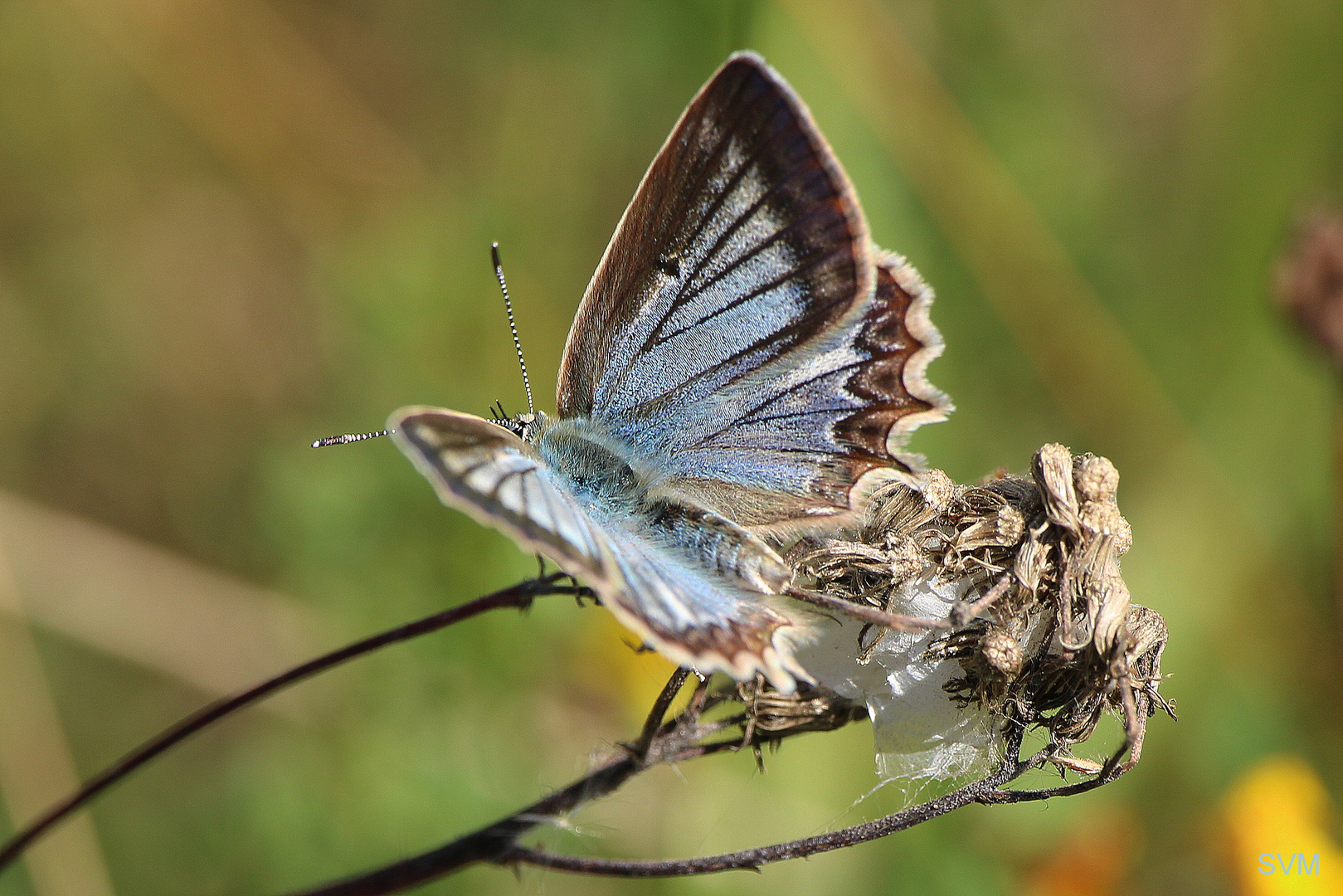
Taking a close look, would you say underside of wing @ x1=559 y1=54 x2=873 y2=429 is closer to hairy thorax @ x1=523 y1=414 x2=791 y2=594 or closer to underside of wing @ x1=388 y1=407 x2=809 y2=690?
hairy thorax @ x1=523 y1=414 x2=791 y2=594

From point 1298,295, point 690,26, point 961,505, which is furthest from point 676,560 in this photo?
point 690,26

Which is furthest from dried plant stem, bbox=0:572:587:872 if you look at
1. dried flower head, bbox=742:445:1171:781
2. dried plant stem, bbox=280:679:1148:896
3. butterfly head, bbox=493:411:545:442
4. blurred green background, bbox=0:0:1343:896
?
blurred green background, bbox=0:0:1343:896

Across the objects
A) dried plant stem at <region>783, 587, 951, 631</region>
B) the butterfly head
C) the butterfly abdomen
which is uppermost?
the butterfly head

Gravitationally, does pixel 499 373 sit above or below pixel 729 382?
above

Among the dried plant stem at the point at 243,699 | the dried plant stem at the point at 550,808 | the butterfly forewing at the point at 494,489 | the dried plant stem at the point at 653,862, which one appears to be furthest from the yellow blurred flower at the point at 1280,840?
the dried plant stem at the point at 243,699

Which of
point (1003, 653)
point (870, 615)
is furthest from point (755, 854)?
point (1003, 653)

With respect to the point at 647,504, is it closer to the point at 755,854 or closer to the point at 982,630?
the point at 982,630

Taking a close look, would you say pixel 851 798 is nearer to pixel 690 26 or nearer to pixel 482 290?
pixel 482 290
